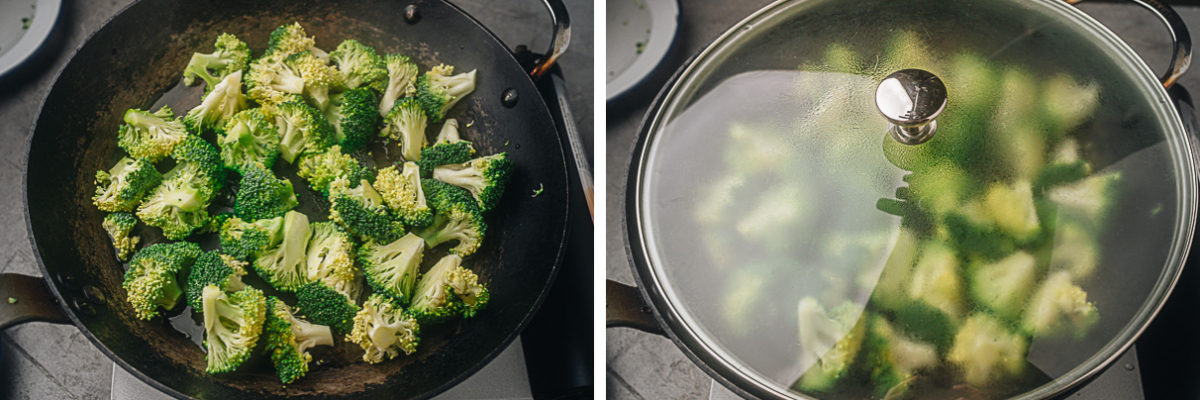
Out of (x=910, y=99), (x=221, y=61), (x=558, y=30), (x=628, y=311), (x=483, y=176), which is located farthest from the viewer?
(x=221, y=61)

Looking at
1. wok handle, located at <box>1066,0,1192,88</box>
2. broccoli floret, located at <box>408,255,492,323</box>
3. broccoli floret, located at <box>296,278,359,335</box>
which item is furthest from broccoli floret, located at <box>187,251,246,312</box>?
wok handle, located at <box>1066,0,1192,88</box>

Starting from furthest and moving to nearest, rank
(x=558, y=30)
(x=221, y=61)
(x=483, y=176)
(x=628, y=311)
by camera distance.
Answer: (x=221, y=61) → (x=483, y=176) → (x=558, y=30) → (x=628, y=311)

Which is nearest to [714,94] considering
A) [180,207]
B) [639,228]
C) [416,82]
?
[639,228]

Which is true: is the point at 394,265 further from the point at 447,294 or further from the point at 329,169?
the point at 329,169

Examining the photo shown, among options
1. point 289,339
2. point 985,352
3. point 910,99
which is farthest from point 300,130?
point 985,352

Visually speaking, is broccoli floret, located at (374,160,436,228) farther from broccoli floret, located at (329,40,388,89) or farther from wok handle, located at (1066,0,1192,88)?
wok handle, located at (1066,0,1192,88)

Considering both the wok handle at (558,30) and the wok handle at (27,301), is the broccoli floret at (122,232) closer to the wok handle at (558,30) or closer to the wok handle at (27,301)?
the wok handle at (27,301)

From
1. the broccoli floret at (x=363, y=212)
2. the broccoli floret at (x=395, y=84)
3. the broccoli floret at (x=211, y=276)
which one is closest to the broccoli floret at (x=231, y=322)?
the broccoli floret at (x=211, y=276)
